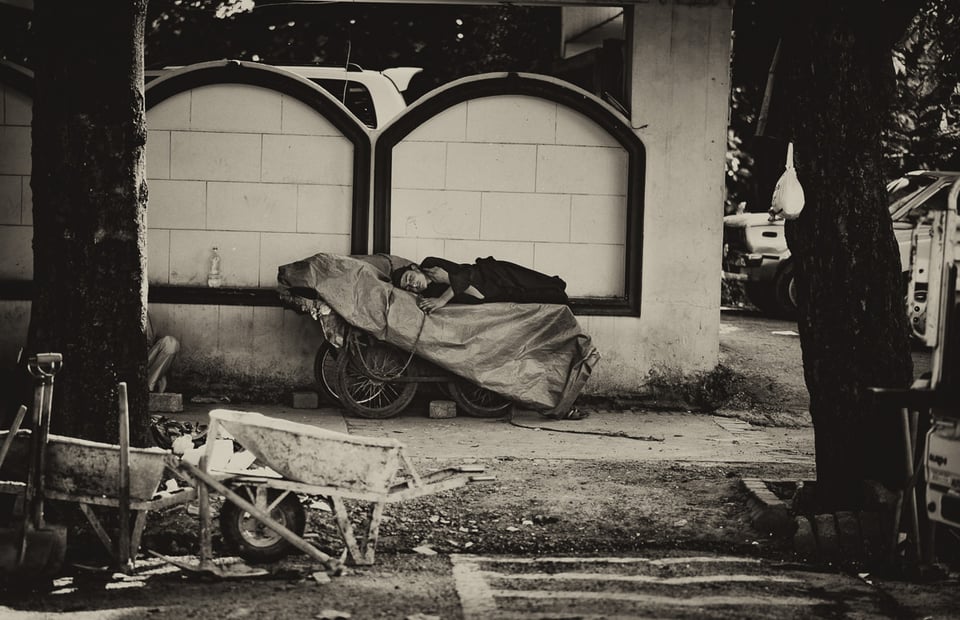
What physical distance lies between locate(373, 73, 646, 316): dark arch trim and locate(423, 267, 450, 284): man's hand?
0.82m

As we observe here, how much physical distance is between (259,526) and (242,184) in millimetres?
5110

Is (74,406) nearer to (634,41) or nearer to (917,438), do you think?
(917,438)

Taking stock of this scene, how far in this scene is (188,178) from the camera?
1076 centimetres

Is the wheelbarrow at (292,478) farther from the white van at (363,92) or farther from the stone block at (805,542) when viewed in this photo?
the white van at (363,92)

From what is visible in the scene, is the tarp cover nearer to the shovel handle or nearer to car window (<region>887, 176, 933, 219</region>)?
the shovel handle

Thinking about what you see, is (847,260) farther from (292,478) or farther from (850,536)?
(292,478)

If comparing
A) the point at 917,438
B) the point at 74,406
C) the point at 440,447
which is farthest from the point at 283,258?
the point at 917,438

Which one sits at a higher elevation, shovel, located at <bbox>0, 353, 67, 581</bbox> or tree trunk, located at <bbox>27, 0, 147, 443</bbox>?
tree trunk, located at <bbox>27, 0, 147, 443</bbox>

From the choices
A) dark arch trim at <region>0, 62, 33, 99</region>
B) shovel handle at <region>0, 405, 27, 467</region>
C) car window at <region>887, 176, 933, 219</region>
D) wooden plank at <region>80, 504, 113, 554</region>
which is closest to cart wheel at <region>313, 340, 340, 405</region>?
dark arch trim at <region>0, 62, 33, 99</region>

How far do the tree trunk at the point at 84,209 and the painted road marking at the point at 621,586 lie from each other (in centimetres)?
214

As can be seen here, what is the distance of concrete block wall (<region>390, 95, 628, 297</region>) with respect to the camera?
430 inches

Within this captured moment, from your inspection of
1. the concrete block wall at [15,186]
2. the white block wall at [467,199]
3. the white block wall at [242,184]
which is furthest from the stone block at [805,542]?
the concrete block wall at [15,186]

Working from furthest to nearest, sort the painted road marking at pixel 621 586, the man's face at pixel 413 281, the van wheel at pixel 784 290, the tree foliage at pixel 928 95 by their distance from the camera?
the van wheel at pixel 784 290 < the tree foliage at pixel 928 95 < the man's face at pixel 413 281 < the painted road marking at pixel 621 586

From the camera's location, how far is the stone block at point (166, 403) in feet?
32.6
